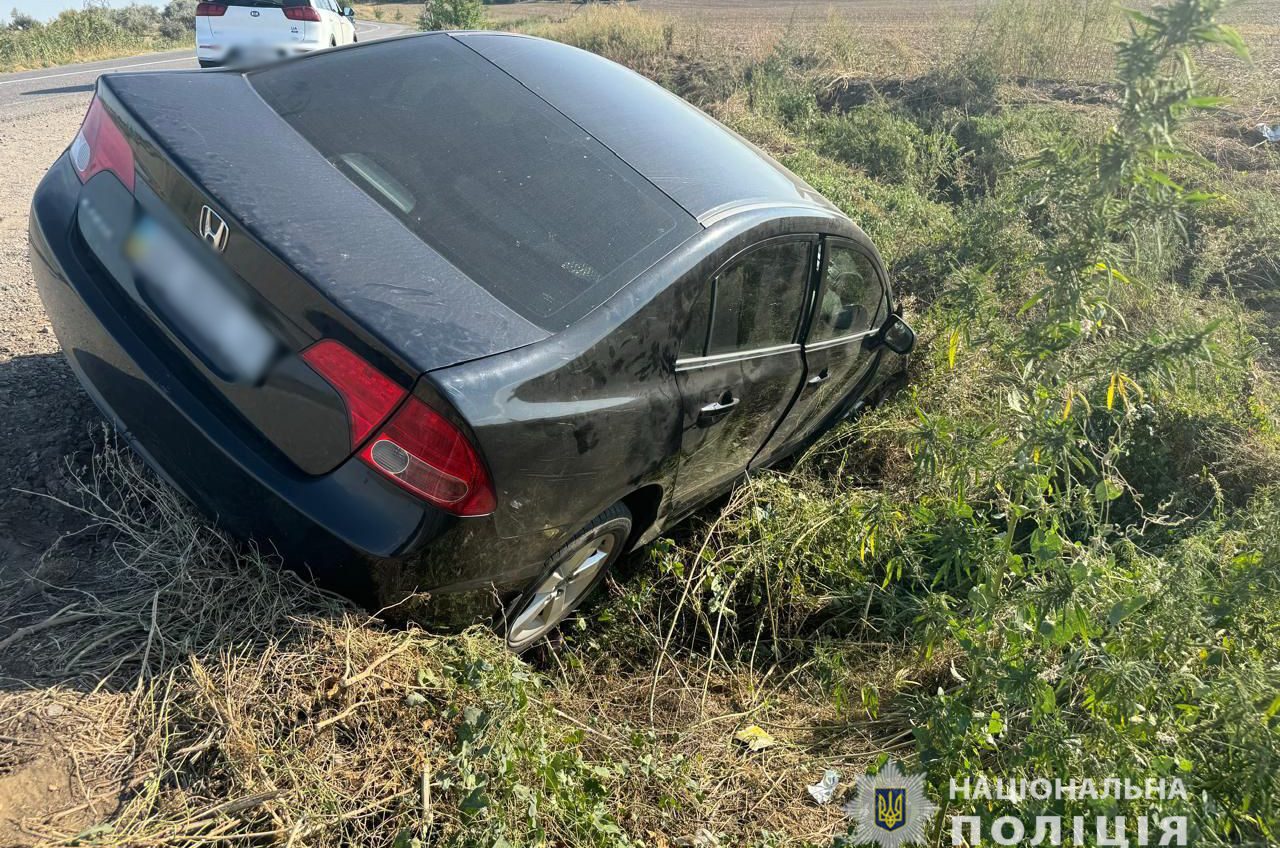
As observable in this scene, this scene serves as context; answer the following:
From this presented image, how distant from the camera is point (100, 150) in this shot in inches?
109

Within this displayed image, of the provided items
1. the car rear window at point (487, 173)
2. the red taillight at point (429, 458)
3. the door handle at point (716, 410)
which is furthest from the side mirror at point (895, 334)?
the red taillight at point (429, 458)

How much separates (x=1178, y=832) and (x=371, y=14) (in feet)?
135

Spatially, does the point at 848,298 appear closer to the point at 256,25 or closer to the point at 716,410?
the point at 716,410

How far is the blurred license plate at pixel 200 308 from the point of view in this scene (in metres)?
2.34

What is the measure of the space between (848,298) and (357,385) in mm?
2338

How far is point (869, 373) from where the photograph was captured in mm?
4379

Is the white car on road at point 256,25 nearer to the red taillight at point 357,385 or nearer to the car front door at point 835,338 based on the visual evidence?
the car front door at point 835,338

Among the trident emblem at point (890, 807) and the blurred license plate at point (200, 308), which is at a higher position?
the blurred license plate at point (200, 308)

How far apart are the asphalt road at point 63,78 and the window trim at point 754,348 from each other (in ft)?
16.4

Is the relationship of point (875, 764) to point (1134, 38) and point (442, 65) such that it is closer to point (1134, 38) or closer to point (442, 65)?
point (1134, 38)

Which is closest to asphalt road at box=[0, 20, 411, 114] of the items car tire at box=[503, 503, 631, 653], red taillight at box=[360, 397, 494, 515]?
car tire at box=[503, 503, 631, 653]

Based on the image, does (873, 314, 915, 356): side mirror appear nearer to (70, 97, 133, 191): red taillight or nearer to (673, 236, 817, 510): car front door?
(673, 236, 817, 510): car front door

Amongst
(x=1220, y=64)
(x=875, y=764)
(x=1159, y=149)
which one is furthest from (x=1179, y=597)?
(x=1220, y=64)

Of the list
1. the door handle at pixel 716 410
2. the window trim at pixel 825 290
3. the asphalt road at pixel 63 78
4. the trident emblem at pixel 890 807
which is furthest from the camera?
the asphalt road at pixel 63 78
